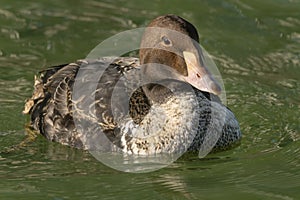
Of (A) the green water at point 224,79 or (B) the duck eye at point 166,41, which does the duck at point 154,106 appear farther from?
(A) the green water at point 224,79

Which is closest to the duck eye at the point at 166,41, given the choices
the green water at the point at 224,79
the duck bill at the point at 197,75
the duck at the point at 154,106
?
the duck at the point at 154,106

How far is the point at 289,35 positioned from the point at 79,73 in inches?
177

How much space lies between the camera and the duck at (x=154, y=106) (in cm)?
1059

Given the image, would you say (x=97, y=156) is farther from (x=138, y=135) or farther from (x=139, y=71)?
(x=139, y=71)

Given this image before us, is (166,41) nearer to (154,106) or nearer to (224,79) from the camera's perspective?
(154,106)

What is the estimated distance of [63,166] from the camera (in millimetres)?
10539

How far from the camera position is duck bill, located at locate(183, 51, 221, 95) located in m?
10.3

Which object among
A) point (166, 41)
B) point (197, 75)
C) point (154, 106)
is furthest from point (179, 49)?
point (154, 106)

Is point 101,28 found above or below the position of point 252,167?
above

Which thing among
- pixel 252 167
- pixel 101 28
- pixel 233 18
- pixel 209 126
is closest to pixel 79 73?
pixel 209 126

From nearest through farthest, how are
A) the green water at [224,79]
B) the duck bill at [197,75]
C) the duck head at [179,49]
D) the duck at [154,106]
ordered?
1. the green water at [224,79]
2. the duck bill at [197,75]
3. the duck head at [179,49]
4. the duck at [154,106]

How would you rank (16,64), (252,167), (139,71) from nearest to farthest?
(252,167)
(139,71)
(16,64)

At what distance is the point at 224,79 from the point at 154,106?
7.93 ft

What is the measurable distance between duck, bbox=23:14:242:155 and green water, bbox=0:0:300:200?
24 centimetres
